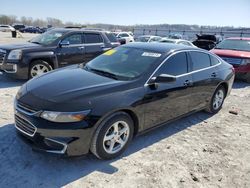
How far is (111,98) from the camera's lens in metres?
3.45

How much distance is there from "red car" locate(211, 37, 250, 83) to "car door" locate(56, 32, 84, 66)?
528cm

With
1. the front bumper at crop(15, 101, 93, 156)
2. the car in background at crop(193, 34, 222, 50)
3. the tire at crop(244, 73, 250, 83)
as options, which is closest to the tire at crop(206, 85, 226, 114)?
the front bumper at crop(15, 101, 93, 156)

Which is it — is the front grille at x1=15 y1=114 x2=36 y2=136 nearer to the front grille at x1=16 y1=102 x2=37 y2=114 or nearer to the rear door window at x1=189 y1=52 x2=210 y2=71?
the front grille at x1=16 y1=102 x2=37 y2=114

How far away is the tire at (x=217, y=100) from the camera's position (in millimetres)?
5762

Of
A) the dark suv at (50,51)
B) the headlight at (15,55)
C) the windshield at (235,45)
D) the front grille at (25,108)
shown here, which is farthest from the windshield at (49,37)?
the windshield at (235,45)

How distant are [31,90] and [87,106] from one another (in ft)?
3.09

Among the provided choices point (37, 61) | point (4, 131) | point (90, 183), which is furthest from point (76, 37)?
point (90, 183)

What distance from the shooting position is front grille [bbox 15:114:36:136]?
3233 mm

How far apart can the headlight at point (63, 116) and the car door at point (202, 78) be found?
252cm

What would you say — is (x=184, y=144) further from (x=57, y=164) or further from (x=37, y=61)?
(x=37, y=61)

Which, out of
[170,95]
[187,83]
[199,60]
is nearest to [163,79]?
[170,95]

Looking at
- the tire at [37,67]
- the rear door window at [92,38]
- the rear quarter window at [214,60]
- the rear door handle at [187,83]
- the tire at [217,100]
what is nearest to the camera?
the rear door handle at [187,83]

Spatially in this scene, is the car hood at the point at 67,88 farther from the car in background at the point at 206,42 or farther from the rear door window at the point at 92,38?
the car in background at the point at 206,42

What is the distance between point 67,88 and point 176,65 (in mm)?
2006
